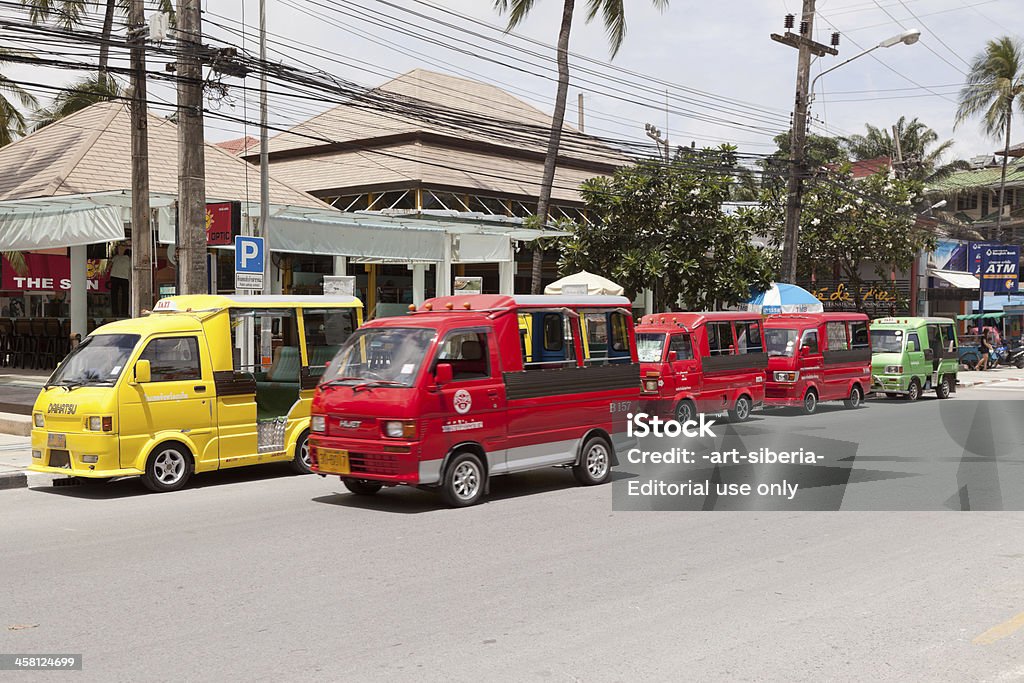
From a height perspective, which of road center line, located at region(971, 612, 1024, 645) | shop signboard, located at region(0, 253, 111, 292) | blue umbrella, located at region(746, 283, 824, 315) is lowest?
road center line, located at region(971, 612, 1024, 645)

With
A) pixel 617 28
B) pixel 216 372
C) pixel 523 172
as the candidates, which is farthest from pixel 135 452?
pixel 523 172

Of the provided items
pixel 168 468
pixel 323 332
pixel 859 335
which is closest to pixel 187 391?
pixel 168 468

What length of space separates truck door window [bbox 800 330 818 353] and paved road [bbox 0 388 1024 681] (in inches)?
483

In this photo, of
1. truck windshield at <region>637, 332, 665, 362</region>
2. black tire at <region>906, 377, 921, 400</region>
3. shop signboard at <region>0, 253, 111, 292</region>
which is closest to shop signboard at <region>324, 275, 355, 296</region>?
truck windshield at <region>637, 332, 665, 362</region>

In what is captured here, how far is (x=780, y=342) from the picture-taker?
875 inches

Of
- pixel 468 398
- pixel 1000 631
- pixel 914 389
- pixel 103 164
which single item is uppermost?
pixel 103 164

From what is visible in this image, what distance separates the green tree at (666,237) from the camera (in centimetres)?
2528

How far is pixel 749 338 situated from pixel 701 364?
2.06 meters

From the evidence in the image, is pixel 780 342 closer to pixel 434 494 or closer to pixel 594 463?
pixel 594 463

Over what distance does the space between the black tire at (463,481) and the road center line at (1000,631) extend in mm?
5676

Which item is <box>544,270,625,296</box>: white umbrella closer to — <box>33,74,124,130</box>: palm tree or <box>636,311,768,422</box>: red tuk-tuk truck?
<box>636,311,768,422</box>: red tuk-tuk truck

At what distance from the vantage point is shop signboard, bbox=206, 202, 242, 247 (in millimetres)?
17062

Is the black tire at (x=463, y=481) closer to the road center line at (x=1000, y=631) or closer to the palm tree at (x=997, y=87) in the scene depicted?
the road center line at (x=1000, y=631)

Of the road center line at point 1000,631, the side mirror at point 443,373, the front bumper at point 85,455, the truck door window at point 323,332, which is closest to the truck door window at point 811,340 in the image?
the truck door window at point 323,332
